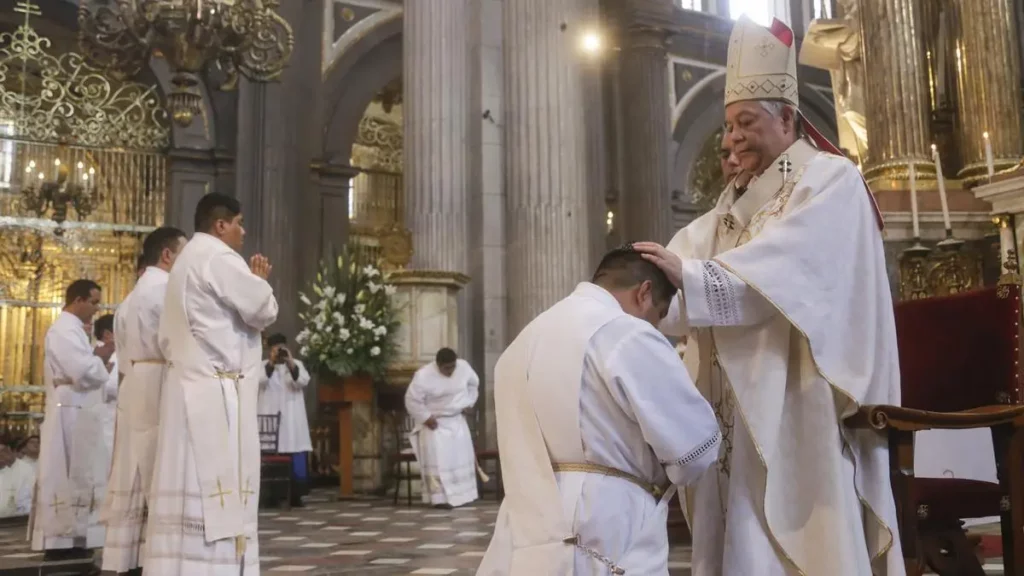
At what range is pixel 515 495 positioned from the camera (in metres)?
2.44

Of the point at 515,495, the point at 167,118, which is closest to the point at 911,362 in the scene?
the point at 515,495

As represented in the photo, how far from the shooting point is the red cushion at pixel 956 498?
10.4 feet

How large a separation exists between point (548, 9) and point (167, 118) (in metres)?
6.28

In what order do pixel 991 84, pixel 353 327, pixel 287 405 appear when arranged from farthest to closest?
pixel 287 405 < pixel 353 327 < pixel 991 84

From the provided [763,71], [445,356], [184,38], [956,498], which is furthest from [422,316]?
[763,71]

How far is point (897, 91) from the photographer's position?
22.7 ft

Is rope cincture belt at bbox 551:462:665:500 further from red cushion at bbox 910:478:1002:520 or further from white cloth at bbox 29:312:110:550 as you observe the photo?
white cloth at bbox 29:312:110:550

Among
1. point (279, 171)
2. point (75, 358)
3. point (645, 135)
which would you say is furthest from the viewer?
point (645, 135)

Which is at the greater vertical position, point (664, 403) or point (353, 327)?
point (353, 327)

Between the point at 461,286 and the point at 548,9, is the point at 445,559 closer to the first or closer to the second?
the point at 461,286

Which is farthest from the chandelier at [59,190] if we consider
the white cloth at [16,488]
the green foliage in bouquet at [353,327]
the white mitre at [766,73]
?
the white mitre at [766,73]

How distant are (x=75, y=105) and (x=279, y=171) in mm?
2973

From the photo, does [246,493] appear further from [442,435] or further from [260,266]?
[442,435]

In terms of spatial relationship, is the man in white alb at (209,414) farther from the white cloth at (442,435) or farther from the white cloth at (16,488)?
the white cloth at (16,488)
